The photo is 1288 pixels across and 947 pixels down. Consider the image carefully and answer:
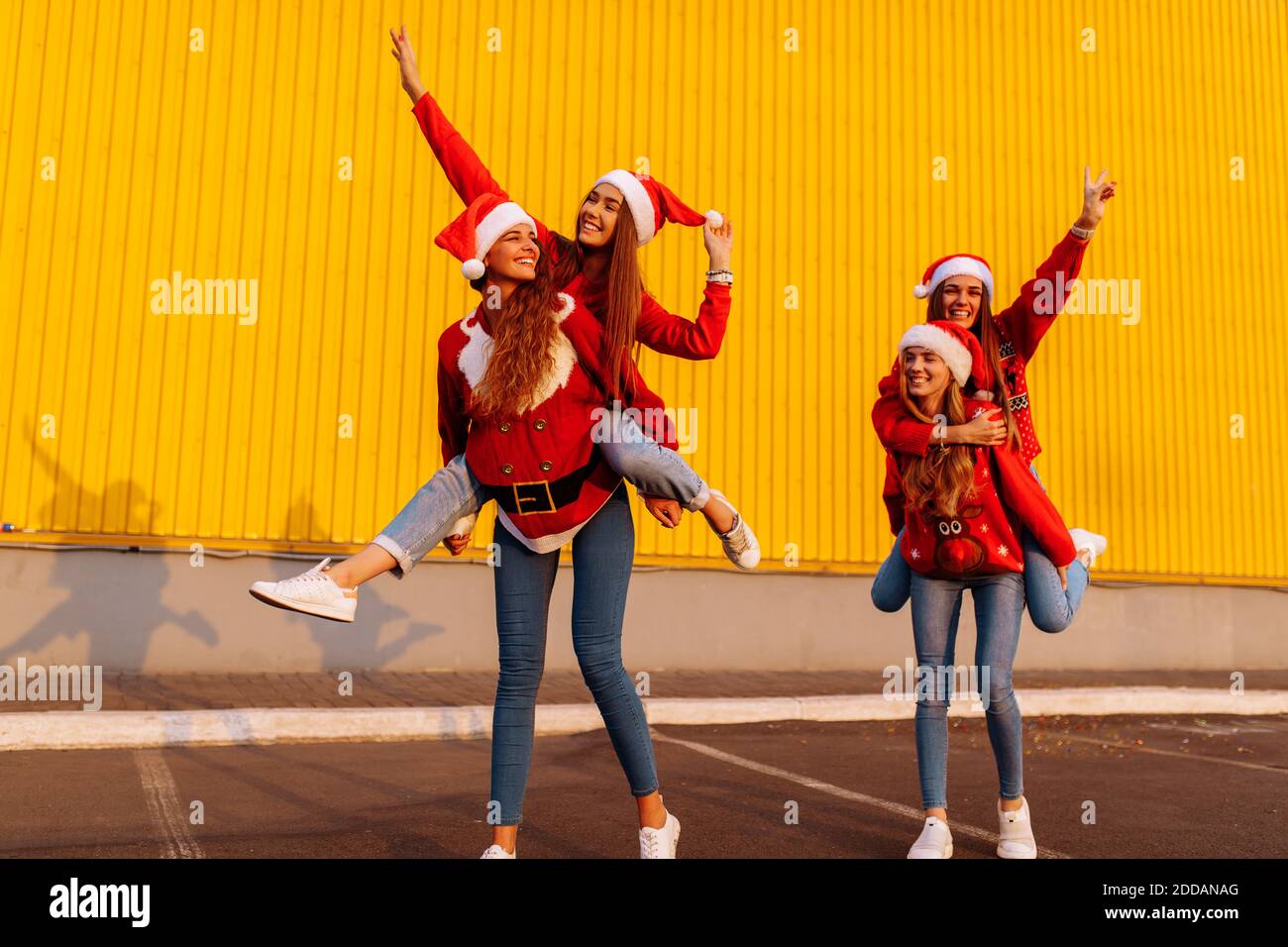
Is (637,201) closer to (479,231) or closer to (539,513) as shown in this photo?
(479,231)

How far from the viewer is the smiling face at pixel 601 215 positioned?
139 inches

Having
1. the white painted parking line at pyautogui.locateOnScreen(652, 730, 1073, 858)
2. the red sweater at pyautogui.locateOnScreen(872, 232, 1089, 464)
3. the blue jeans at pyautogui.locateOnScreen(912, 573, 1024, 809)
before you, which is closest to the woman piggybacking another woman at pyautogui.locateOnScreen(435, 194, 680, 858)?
the blue jeans at pyautogui.locateOnScreen(912, 573, 1024, 809)

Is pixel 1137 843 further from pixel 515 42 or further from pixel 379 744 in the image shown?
pixel 515 42

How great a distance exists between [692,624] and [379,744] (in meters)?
4.20

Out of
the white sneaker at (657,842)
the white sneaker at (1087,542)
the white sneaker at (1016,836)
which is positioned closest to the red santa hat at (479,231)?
the white sneaker at (657,842)

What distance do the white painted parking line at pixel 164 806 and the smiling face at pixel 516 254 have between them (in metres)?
2.21

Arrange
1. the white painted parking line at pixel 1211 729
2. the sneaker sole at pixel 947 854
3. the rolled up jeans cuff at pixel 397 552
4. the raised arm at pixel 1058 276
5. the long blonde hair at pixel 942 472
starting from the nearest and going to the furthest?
the rolled up jeans cuff at pixel 397 552 < the sneaker sole at pixel 947 854 < the long blonde hair at pixel 942 472 < the raised arm at pixel 1058 276 < the white painted parking line at pixel 1211 729

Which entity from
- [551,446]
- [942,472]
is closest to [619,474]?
[551,446]

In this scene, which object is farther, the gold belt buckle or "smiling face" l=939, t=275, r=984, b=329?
"smiling face" l=939, t=275, r=984, b=329

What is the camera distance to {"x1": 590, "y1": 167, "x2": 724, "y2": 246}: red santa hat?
11.6 feet

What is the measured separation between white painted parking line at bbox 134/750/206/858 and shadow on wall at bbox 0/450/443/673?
3.01m

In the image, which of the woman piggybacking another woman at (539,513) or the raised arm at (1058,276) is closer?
the woman piggybacking another woman at (539,513)

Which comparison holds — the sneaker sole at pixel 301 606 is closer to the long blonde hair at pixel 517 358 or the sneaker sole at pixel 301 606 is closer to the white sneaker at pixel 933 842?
the long blonde hair at pixel 517 358

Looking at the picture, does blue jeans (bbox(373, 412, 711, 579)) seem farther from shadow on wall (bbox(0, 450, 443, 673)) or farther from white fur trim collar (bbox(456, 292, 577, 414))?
shadow on wall (bbox(0, 450, 443, 673))
